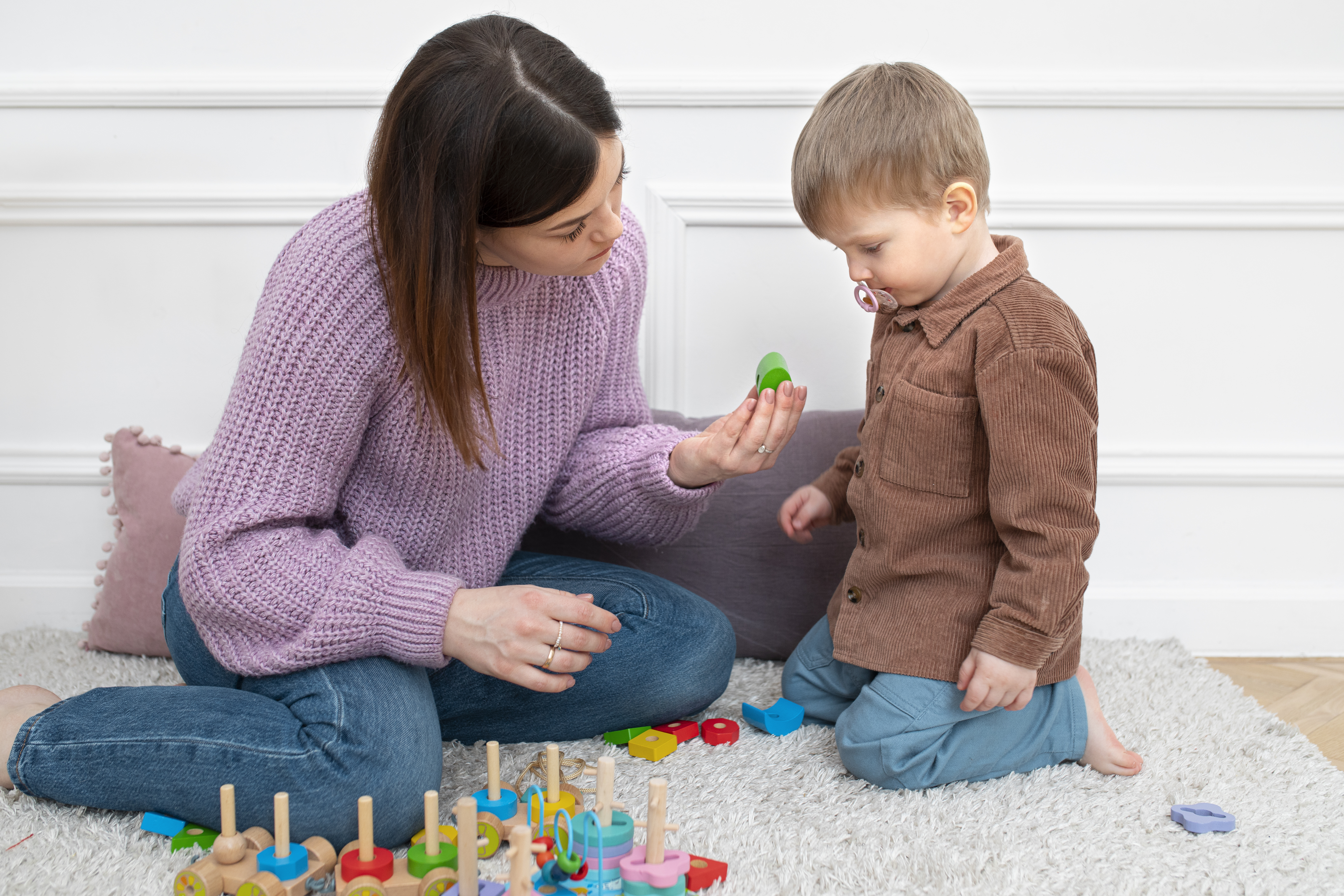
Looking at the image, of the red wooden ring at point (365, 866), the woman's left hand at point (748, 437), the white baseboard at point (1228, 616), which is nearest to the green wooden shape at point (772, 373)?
the woman's left hand at point (748, 437)

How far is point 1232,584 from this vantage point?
4.42 feet

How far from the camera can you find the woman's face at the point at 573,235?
81cm

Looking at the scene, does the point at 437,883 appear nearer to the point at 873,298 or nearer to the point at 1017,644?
the point at 1017,644

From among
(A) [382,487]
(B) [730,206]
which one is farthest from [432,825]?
(B) [730,206]

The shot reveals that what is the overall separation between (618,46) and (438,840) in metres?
1.00

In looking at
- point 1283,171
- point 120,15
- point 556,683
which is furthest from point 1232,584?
point 120,15

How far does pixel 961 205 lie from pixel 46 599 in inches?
53.7

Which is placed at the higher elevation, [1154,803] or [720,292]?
[720,292]

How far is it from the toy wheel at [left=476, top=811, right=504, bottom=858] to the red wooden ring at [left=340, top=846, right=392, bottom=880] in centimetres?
7

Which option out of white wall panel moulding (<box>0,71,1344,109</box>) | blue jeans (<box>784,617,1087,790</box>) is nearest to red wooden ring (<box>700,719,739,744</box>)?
blue jeans (<box>784,617,1087,790</box>)

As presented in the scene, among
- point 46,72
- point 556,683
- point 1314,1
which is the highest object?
point 1314,1

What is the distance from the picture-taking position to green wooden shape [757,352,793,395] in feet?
3.22

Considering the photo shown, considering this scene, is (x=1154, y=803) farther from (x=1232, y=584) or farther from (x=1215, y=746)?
(x=1232, y=584)

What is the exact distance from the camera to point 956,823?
2.77 ft
